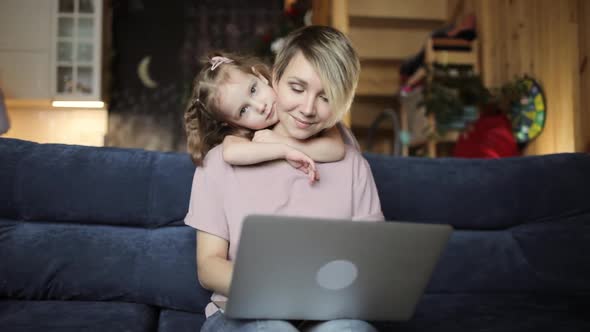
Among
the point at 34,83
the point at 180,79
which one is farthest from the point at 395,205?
the point at 180,79

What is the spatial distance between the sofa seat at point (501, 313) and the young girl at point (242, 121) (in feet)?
1.43

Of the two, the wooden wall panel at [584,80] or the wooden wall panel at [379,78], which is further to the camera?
the wooden wall panel at [379,78]

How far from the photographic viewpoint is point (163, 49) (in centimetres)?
525

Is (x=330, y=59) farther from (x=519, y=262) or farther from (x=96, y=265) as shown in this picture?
(x=519, y=262)

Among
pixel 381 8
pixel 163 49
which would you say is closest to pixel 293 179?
pixel 381 8

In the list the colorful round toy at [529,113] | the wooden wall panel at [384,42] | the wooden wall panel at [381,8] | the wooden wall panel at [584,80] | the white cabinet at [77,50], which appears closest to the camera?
the wooden wall panel at [584,80]

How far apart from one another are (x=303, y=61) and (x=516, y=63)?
9.15 feet

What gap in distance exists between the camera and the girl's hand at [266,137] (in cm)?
122

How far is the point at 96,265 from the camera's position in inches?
57.1

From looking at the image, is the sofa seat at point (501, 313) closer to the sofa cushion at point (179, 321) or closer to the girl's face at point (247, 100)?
the sofa cushion at point (179, 321)

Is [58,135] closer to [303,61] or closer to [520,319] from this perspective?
[303,61]

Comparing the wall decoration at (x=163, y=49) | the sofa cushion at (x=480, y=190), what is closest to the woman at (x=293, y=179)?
the sofa cushion at (x=480, y=190)

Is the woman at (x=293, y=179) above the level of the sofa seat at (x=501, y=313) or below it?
above

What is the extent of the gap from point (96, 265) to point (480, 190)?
3.57 ft
